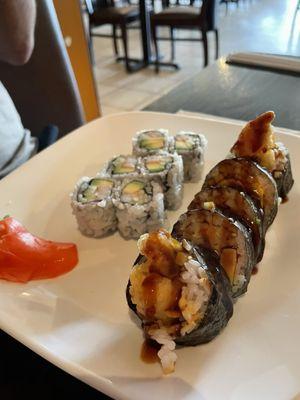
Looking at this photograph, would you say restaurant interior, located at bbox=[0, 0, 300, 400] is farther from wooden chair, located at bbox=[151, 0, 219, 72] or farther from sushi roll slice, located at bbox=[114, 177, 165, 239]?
wooden chair, located at bbox=[151, 0, 219, 72]

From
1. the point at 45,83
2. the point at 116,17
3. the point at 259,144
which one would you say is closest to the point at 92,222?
the point at 259,144

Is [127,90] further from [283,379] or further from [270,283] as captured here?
[283,379]

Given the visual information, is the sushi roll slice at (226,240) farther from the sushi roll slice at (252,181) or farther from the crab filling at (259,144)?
the crab filling at (259,144)

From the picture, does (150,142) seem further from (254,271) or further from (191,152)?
(254,271)

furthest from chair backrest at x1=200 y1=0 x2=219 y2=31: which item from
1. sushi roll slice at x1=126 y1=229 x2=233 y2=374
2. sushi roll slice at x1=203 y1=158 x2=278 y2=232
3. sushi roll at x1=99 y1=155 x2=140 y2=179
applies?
sushi roll slice at x1=126 y1=229 x2=233 y2=374

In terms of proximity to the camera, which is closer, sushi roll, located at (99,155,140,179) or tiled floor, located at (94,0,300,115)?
sushi roll, located at (99,155,140,179)
